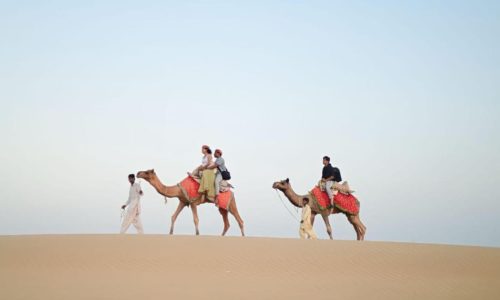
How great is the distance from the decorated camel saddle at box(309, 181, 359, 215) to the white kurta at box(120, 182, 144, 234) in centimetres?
505

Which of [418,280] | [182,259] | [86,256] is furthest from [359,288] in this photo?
[86,256]

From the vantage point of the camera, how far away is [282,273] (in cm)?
1392

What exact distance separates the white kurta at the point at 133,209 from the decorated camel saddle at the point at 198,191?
3.82 feet

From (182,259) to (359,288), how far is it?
3807 mm

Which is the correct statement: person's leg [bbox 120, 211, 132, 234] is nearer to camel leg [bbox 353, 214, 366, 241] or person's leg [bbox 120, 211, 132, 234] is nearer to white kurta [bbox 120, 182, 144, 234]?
white kurta [bbox 120, 182, 144, 234]

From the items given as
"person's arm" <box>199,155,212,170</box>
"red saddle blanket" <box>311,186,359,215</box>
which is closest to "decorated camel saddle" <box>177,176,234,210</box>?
"person's arm" <box>199,155,212,170</box>

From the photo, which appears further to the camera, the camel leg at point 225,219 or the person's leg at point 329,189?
the person's leg at point 329,189

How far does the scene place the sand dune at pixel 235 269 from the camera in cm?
1188

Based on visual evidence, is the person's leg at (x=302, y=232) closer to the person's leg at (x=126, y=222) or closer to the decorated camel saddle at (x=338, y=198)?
the decorated camel saddle at (x=338, y=198)

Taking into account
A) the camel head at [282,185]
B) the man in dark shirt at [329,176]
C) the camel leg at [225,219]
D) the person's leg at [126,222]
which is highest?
the camel head at [282,185]

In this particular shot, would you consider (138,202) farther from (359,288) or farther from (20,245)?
(359,288)

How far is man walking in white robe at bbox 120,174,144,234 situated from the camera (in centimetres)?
1858

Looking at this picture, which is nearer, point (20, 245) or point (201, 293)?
point (201, 293)

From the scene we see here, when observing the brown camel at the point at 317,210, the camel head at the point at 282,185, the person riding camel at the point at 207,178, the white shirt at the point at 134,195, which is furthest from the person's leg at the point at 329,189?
the white shirt at the point at 134,195
